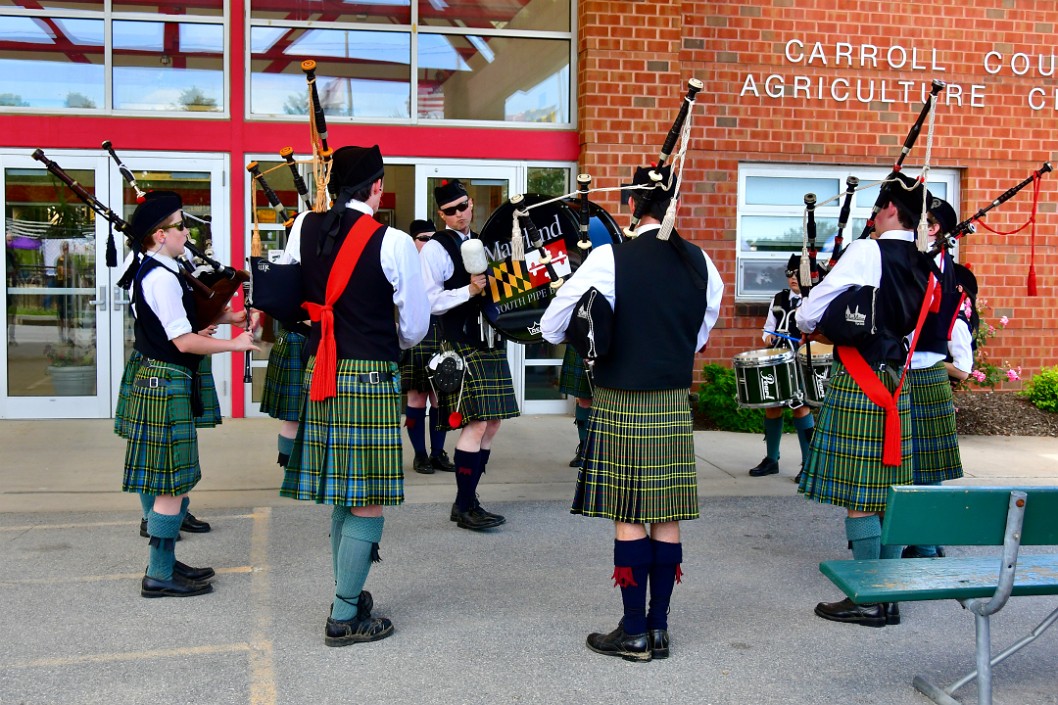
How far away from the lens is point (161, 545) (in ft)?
14.1

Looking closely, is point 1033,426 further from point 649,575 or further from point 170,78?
point 170,78

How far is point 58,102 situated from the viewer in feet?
27.2

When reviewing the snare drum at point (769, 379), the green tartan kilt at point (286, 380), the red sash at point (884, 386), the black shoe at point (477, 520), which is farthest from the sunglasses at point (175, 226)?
A: the snare drum at point (769, 379)

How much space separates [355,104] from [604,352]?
5.82m

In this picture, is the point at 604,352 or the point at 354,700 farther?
the point at 604,352

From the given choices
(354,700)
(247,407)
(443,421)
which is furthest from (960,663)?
(247,407)

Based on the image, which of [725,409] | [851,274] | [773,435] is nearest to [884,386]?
[851,274]

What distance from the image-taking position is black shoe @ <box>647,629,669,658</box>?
3.73 metres

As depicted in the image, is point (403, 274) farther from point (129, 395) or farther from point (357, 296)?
point (129, 395)

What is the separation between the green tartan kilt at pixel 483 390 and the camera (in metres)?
5.40

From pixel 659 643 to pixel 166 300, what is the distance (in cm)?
233

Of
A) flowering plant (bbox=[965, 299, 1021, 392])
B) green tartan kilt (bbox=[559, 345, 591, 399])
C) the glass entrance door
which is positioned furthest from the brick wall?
the glass entrance door

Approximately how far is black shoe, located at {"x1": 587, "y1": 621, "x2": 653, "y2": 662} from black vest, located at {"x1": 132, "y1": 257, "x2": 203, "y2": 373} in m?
2.08

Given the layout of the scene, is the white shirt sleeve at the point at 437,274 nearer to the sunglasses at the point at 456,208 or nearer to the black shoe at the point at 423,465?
the sunglasses at the point at 456,208
